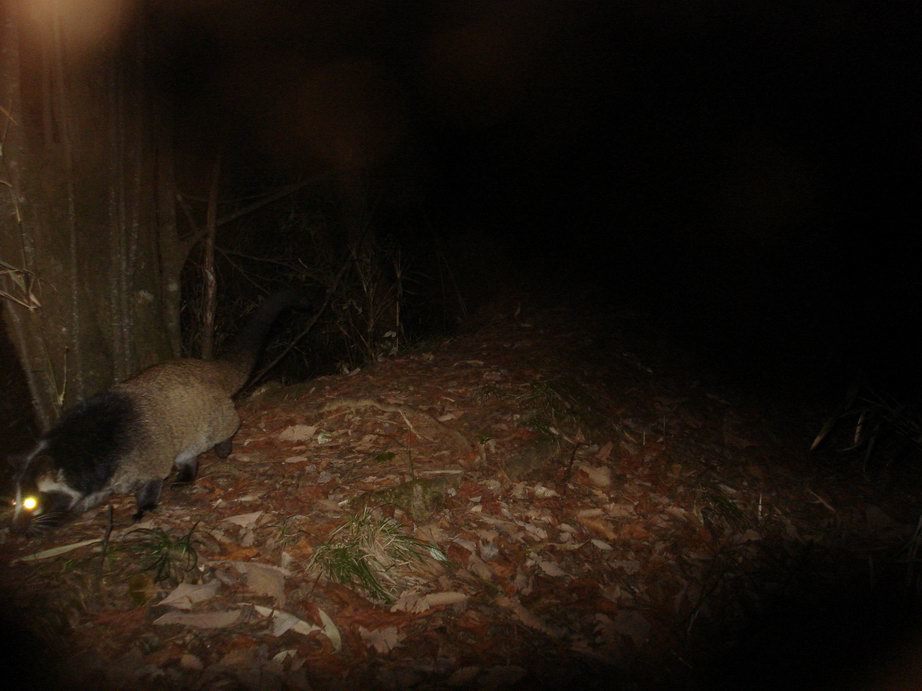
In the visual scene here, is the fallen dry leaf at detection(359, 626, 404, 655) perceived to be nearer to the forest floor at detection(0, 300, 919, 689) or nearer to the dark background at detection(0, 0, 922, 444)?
the forest floor at detection(0, 300, 919, 689)

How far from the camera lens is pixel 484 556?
407 centimetres

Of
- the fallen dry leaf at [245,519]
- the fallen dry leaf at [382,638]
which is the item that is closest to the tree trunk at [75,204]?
the fallen dry leaf at [245,519]

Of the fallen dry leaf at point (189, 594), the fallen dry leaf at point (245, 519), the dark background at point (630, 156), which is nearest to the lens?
the fallen dry leaf at point (189, 594)

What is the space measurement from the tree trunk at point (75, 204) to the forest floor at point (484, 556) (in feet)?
4.57

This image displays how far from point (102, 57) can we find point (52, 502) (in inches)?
153

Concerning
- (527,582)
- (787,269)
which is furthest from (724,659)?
(787,269)

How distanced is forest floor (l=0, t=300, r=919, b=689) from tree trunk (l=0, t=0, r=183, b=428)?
1391mm

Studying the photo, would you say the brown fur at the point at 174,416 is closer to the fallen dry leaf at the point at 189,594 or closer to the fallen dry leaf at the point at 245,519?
the fallen dry leaf at the point at 245,519

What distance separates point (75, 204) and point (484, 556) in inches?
177

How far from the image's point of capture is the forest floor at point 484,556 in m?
3.23

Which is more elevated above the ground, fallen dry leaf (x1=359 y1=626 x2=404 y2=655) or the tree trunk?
the tree trunk

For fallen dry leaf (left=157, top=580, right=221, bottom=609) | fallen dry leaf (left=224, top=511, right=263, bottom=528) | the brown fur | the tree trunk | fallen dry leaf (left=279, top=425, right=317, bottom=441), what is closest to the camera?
fallen dry leaf (left=157, top=580, right=221, bottom=609)

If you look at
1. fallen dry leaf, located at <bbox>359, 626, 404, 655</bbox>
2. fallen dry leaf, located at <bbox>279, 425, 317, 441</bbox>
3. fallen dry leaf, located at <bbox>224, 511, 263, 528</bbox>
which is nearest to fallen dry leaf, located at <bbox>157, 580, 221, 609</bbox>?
fallen dry leaf, located at <bbox>224, 511, 263, 528</bbox>

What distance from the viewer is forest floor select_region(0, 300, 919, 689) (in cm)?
323
